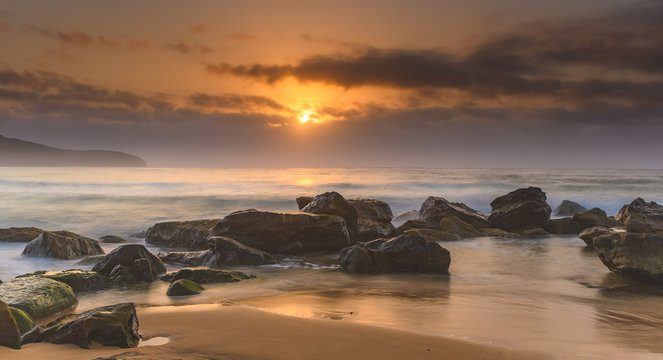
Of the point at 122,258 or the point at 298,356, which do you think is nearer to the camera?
the point at 298,356

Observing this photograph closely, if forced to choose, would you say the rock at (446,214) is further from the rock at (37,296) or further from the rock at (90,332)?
the rock at (90,332)

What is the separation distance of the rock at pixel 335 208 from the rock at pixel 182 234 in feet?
9.93

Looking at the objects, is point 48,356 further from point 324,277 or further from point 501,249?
point 501,249

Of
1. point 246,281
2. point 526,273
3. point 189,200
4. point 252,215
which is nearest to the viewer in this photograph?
point 246,281

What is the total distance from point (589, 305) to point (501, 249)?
267 inches

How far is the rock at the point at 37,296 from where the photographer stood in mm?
6117

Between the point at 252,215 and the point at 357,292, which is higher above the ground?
the point at 252,215

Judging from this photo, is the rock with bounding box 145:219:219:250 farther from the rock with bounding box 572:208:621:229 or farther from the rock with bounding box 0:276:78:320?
the rock with bounding box 572:208:621:229

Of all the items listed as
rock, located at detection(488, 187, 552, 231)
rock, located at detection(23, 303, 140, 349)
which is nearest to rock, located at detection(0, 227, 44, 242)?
rock, located at detection(23, 303, 140, 349)

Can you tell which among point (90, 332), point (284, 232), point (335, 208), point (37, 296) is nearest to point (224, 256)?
point (284, 232)

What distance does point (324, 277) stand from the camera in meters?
9.52

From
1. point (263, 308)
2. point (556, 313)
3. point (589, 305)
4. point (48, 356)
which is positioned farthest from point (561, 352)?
point (48, 356)

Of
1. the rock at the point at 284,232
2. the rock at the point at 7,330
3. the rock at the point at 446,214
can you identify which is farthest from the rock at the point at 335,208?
the rock at the point at 7,330

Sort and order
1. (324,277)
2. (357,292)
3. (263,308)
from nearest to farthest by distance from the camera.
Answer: (263,308) < (357,292) < (324,277)
